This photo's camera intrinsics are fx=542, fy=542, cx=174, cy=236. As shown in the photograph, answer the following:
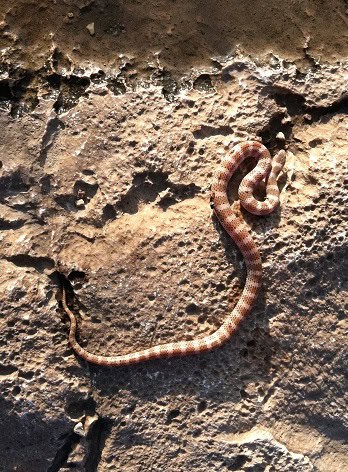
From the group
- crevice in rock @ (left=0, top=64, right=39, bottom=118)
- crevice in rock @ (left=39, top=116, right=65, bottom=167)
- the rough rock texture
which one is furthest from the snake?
crevice in rock @ (left=0, top=64, right=39, bottom=118)

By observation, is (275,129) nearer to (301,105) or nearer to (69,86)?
(301,105)

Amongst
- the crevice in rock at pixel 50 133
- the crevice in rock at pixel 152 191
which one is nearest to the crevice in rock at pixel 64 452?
the crevice in rock at pixel 152 191

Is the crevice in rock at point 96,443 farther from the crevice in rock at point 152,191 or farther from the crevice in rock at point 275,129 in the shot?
the crevice in rock at point 275,129

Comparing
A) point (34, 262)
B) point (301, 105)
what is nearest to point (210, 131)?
point (301, 105)

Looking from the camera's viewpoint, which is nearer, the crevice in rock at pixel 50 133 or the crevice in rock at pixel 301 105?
the crevice in rock at pixel 50 133

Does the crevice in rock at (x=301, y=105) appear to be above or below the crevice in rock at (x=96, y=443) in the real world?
above

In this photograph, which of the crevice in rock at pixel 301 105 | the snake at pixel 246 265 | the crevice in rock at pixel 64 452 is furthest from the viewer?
the crevice in rock at pixel 301 105
